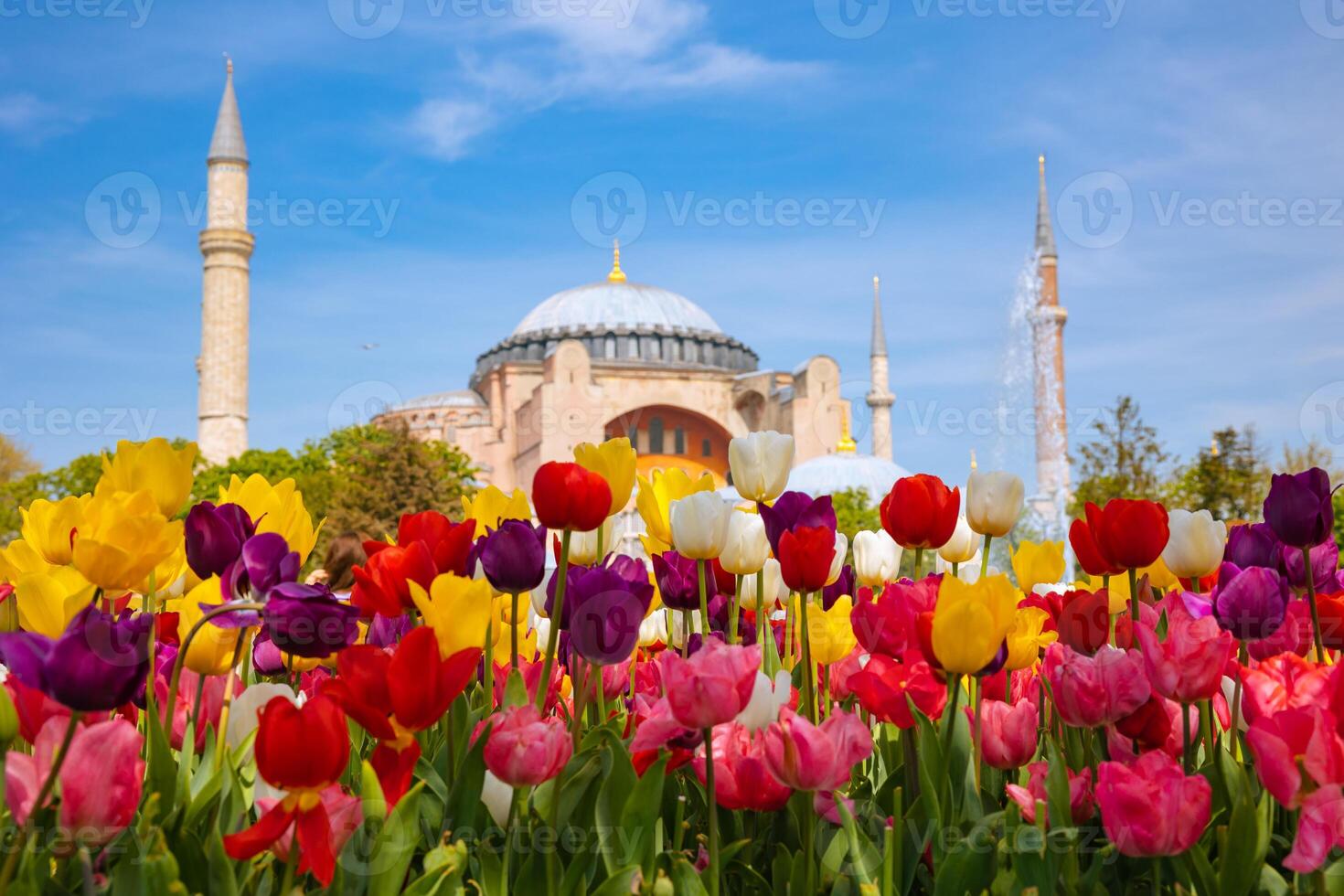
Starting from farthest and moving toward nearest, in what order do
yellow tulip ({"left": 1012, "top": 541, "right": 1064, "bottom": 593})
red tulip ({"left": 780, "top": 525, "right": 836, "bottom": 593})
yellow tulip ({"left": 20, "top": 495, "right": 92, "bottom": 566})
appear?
yellow tulip ({"left": 1012, "top": 541, "right": 1064, "bottom": 593}), yellow tulip ({"left": 20, "top": 495, "right": 92, "bottom": 566}), red tulip ({"left": 780, "top": 525, "right": 836, "bottom": 593})

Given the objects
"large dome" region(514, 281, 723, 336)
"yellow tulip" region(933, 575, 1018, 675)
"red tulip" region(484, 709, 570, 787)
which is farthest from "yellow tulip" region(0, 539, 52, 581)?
"large dome" region(514, 281, 723, 336)

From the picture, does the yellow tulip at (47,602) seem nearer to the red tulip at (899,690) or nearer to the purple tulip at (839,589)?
the red tulip at (899,690)

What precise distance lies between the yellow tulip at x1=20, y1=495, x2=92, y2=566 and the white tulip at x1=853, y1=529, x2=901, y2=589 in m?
1.46

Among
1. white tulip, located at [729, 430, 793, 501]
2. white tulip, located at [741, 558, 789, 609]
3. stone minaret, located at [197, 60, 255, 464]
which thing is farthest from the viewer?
stone minaret, located at [197, 60, 255, 464]

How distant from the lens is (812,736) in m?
1.31

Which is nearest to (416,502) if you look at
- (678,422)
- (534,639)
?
(534,639)

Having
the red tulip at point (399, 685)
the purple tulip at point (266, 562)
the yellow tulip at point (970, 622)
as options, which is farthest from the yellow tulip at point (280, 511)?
the yellow tulip at point (970, 622)

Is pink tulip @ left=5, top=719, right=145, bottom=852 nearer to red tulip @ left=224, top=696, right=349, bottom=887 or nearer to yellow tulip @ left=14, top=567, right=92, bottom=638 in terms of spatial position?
red tulip @ left=224, top=696, right=349, bottom=887

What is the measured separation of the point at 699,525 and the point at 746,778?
47cm

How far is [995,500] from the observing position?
2047mm

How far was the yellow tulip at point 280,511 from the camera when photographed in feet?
5.90

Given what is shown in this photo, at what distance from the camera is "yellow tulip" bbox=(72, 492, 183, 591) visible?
59.3 inches

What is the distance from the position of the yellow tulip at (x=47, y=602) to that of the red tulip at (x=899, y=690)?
1.02 meters

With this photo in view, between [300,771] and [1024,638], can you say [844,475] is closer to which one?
[1024,638]
